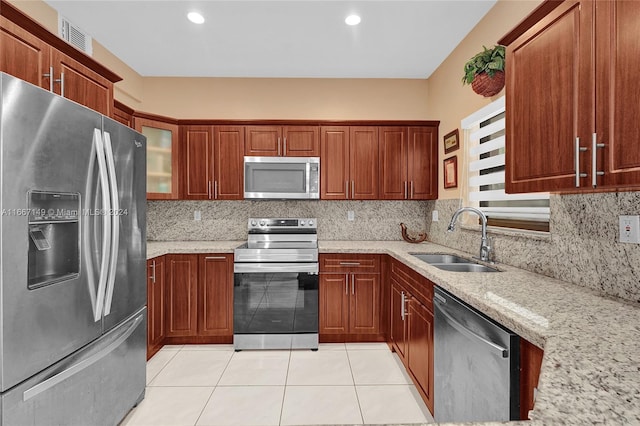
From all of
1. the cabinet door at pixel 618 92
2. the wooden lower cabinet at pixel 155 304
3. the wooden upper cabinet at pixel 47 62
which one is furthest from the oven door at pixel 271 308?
the cabinet door at pixel 618 92

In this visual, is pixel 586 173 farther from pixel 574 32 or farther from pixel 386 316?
pixel 386 316

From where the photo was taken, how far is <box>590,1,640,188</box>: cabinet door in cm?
95

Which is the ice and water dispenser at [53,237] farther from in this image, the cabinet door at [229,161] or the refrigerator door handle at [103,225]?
the cabinet door at [229,161]

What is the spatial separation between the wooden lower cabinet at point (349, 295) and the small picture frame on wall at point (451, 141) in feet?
4.04

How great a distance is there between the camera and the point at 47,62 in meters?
1.65

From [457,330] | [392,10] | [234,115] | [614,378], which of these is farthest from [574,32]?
[234,115]

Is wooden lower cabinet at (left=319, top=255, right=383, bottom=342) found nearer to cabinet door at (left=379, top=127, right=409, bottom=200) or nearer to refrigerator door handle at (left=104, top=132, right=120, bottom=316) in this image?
cabinet door at (left=379, top=127, right=409, bottom=200)

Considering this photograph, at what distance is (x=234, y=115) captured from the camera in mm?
3578

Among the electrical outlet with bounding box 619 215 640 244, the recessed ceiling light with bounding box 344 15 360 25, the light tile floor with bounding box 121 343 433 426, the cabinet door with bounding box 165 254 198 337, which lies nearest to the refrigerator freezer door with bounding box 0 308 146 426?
the light tile floor with bounding box 121 343 433 426

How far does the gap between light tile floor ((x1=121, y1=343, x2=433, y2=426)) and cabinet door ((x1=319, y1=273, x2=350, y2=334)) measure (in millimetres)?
177

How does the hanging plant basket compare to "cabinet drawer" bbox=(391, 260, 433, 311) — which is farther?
the hanging plant basket

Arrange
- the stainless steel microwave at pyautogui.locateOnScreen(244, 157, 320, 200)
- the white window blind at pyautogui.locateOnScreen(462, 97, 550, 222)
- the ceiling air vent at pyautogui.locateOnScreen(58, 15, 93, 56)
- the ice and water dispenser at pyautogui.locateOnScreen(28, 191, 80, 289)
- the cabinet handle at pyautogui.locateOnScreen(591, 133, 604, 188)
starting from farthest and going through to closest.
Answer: the stainless steel microwave at pyautogui.locateOnScreen(244, 157, 320, 200) < the ceiling air vent at pyautogui.locateOnScreen(58, 15, 93, 56) < the white window blind at pyautogui.locateOnScreen(462, 97, 550, 222) < the ice and water dispenser at pyautogui.locateOnScreen(28, 191, 80, 289) < the cabinet handle at pyautogui.locateOnScreen(591, 133, 604, 188)

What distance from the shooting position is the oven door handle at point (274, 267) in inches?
114

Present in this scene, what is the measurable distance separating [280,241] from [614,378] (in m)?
2.98
